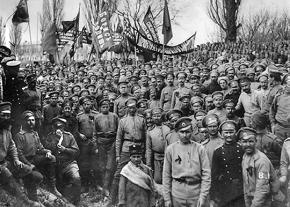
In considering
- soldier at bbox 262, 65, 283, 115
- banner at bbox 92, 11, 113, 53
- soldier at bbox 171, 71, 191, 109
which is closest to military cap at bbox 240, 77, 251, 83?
soldier at bbox 262, 65, 283, 115

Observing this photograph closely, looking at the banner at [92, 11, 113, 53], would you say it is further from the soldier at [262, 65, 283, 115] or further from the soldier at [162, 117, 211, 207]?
the soldier at [162, 117, 211, 207]

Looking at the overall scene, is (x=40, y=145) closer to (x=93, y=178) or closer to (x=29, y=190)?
(x=29, y=190)

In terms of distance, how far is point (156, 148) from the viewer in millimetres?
7707

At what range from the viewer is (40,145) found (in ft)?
24.3

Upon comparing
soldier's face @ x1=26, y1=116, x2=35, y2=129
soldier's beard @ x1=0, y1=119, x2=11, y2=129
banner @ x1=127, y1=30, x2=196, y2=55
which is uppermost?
banner @ x1=127, y1=30, x2=196, y2=55

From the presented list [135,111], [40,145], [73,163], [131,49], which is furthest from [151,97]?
[131,49]

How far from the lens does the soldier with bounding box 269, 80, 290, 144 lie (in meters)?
7.16

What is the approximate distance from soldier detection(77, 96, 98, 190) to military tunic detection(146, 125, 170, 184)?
1.45 metres

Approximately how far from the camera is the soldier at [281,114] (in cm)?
716

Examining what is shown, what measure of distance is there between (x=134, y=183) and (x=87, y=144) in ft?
9.98

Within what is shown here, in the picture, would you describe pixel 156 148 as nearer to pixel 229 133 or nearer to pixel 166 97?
pixel 229 133

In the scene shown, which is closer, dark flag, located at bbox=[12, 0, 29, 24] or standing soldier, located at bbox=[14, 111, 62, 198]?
standing soldier, located at bbox=[14, 111, 62, 198]

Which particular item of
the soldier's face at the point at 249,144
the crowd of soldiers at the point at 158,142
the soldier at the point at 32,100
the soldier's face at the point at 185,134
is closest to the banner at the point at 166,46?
the crowd of soldiers at the point at 158,142

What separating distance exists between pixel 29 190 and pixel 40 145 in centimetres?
78
